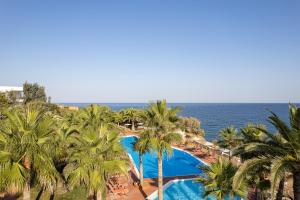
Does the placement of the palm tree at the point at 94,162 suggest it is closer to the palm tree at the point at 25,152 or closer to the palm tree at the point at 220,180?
the palm tree at the point at 25,152

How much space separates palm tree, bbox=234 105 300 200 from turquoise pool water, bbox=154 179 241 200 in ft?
28.6

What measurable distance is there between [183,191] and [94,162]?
36.0ft

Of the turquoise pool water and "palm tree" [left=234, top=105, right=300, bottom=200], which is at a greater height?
"palm tree" [left=234, top=105, right=300, bottom=200]

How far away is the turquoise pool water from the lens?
17.3 metres

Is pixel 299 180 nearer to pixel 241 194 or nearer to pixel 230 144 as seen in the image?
pixel 241 194

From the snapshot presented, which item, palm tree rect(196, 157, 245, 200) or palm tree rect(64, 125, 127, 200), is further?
palm tree rect(196, 157, 245, 200)

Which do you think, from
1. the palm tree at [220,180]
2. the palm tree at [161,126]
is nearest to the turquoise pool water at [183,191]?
the palm tree at [161,126]

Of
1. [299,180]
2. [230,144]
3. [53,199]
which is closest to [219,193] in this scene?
[299,180]

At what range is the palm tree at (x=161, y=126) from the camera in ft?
46.9

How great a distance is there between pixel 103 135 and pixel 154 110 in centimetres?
441

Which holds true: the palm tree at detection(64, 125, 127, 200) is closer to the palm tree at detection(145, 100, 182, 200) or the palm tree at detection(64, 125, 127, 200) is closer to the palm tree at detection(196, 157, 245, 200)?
the palm tree at detection(145, 100, 182, 200)

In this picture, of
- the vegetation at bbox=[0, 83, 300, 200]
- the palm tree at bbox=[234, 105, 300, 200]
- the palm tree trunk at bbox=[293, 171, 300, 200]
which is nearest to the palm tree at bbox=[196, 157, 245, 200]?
the vegetation at bbox=[0, 83, 300, 200]

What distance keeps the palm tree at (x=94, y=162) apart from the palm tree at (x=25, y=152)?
106 centimetres

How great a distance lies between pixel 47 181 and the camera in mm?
8383
